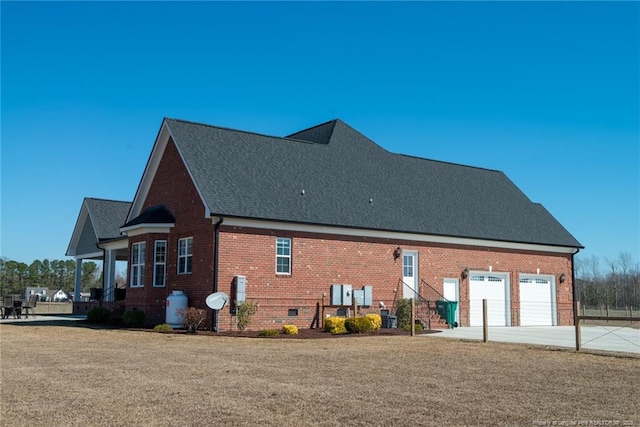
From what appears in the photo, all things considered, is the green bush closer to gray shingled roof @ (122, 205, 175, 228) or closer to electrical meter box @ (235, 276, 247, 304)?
gray shingled roof @ (122, 205, 175, 228)

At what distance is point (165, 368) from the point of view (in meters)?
13.0

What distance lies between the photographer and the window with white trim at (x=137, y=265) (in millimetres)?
27734

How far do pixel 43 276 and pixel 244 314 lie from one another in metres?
103

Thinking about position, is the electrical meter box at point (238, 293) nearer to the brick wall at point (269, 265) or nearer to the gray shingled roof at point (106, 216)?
the brick wall at point (269, 265)

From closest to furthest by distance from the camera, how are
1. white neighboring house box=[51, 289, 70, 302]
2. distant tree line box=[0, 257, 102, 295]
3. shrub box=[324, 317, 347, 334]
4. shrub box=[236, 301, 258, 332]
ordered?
shrub box=[324, 317, 347, 334], shrub box=[236, 301, 258, 332], distant tree line box=[0, 257, 102, 295], white neighboring house box=[51, 289, 70, 302]

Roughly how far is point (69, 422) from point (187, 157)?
19404 millimetres

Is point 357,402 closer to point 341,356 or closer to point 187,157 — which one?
point 341,356

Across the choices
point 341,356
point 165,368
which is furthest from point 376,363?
point 165,368

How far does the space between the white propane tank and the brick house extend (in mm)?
524

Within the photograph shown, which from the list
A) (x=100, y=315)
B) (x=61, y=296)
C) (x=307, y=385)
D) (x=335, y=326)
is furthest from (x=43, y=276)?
(x=307, y=385)

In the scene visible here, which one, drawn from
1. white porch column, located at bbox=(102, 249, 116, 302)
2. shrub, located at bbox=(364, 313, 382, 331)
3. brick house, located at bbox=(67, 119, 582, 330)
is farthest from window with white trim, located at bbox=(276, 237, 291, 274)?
white porch column, located at bbox=(102, 249, 116, 302)

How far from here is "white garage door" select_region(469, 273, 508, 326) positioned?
32.0 m

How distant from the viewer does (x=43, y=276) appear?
378 ft

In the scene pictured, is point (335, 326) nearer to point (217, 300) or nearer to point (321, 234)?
point (217, 300)
